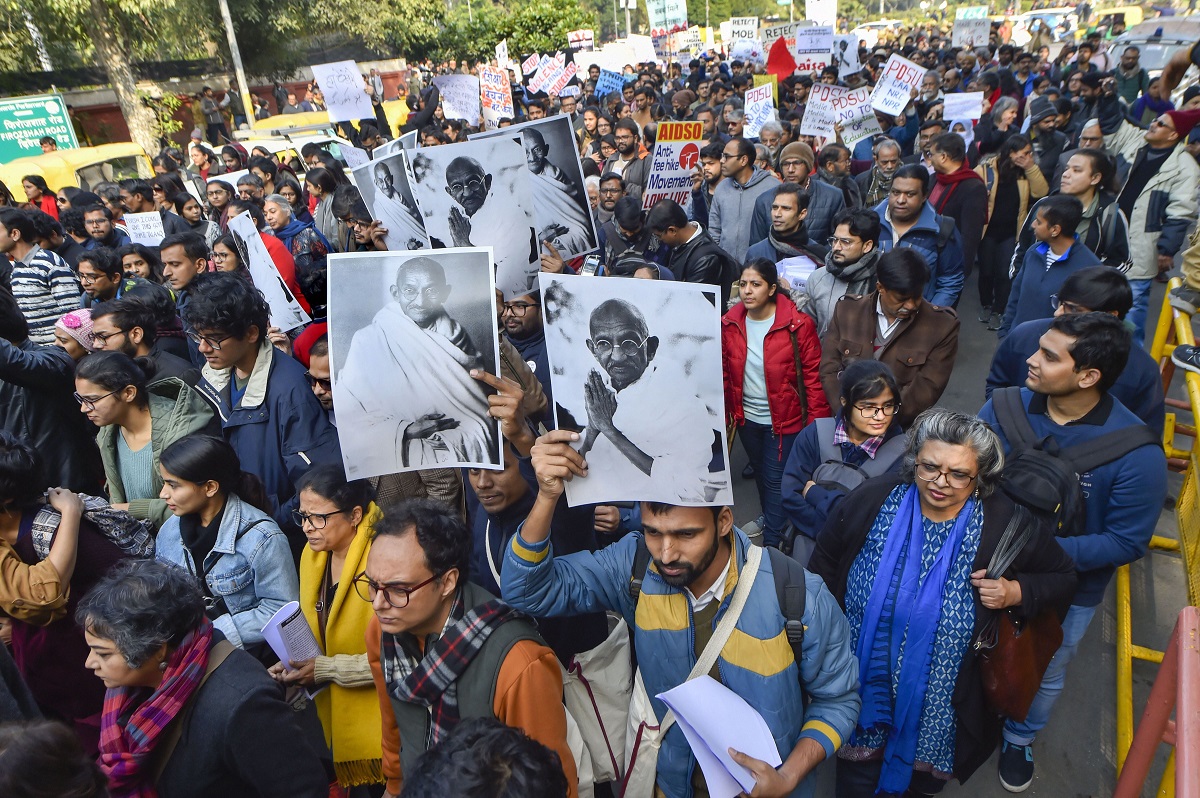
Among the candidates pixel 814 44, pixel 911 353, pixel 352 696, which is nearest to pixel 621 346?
pixel 352 696

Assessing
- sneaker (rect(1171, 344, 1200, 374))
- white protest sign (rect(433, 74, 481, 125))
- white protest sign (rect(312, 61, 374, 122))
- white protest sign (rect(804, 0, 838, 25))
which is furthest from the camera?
white protest sign (rect(804, 0, 838, 25))

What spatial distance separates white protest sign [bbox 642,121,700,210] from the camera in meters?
6.59

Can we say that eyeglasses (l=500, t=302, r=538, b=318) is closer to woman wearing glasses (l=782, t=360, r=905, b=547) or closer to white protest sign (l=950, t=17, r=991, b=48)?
woman wearing glasses (l=782, t=360, r=905, b=547)

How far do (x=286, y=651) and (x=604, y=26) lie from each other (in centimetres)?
8023

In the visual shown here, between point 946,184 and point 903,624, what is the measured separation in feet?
16.2

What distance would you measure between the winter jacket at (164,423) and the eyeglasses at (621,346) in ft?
7.22

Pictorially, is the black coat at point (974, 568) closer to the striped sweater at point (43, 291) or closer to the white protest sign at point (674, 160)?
the white protest sign at point (674, 160)

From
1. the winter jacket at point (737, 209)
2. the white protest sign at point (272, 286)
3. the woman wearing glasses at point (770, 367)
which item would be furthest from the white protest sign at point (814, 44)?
the white protest sign at point (272, 286)

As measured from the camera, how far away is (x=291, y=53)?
3228 centimetres

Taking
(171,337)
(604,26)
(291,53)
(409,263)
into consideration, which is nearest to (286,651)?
(409,263)

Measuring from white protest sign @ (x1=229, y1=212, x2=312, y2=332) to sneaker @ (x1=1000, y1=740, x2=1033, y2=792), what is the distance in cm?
397

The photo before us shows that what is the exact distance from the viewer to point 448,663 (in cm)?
201

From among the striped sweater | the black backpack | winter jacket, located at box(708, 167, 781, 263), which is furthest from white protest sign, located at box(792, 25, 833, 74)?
the black backpack

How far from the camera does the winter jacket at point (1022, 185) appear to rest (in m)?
6.88
